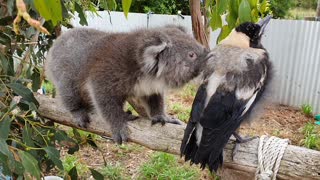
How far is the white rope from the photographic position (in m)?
1.17

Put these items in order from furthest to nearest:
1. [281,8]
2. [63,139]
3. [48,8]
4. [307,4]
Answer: [307,4]
[281,8]
[63,139]
[48,8]

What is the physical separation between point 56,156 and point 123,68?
1.89ft

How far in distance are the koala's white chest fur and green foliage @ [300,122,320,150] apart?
2331 millimetres

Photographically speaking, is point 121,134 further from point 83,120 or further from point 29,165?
point 29,165

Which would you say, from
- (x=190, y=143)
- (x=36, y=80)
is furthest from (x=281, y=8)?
(x=190, y=143)

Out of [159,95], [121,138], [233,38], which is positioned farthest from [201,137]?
[159,95]

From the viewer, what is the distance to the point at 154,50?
1683mm

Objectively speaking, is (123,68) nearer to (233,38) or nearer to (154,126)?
(154,126)

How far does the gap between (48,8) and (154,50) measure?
91 cm

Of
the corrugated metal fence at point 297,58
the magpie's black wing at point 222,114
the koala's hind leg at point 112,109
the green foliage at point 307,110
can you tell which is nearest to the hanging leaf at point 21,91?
the koala's hind leg at point 112,109

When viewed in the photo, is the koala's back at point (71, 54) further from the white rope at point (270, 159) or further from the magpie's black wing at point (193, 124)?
the white rope at point (270, 159)

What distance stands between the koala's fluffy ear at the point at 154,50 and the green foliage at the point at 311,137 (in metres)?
2.44

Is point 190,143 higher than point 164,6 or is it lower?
higher

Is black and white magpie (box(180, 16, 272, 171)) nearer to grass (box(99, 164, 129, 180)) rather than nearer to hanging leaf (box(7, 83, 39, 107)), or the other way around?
hanging leaf (box(7, 83, 39, 107))
